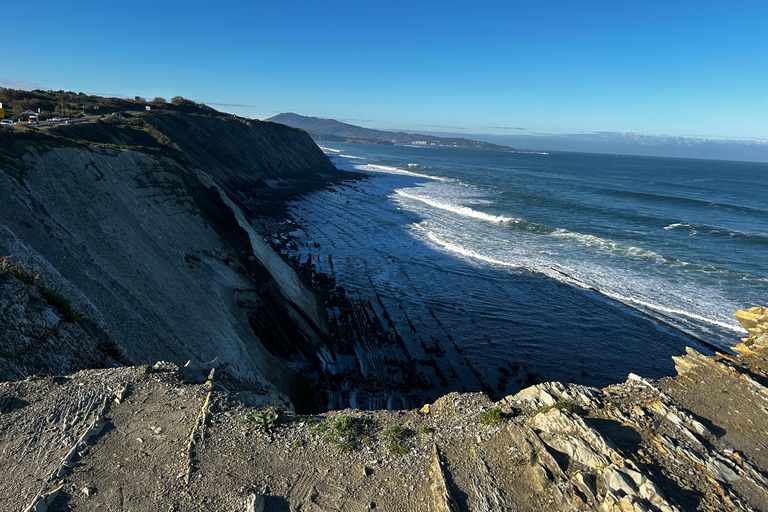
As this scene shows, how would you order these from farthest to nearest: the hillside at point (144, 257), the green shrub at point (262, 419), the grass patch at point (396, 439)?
the hillside at point (144, 257) → the green shrub at point (262, 419) → the grass patch at point (396, 439)

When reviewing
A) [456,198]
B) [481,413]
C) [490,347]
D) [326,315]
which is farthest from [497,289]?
[456,198]

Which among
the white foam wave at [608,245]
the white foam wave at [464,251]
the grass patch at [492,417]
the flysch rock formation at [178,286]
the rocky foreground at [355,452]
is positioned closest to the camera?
the rocky foreground at [355,452]

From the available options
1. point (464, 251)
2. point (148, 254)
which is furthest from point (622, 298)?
point (148, 254)

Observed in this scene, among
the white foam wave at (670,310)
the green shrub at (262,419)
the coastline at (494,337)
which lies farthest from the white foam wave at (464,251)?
the green shrub at (262,419)

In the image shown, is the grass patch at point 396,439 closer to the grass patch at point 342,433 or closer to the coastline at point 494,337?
the grass patch at point 342,433

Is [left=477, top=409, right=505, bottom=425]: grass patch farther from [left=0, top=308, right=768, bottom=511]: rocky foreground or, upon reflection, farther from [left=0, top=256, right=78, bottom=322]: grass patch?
[left=0, top=256, right=78, bottom=322]: grass patch

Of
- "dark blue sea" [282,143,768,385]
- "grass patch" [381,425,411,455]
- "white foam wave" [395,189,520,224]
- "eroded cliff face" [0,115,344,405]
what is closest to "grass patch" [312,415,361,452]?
"grass patch" [381,425,411,455]

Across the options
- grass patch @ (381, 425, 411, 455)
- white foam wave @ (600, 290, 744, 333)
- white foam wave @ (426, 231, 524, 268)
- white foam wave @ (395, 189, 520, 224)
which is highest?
grass patch @ (381, 425, 411, 455)
